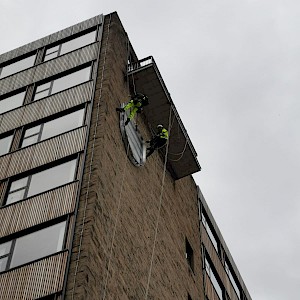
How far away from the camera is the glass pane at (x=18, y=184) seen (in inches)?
920

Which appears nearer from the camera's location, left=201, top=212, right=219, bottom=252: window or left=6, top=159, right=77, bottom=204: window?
left=6, top=159, right=77, bottom=204: window

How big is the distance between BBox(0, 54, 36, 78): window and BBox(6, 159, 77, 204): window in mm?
8932

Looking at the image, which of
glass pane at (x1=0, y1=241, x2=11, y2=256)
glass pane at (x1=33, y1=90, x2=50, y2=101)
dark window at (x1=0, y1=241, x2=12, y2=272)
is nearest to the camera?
dark window at (x1=0, y1=241, x2=12, y2=272)

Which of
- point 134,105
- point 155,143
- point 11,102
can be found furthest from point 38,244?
point 11,102

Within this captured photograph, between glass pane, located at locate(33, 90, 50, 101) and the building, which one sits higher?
glass pane, located at locate(33, 90, 50, 101)

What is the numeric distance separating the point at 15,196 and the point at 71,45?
1010 centimetres

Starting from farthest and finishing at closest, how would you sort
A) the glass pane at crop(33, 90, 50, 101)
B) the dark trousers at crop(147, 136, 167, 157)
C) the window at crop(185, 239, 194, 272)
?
1. the window at crop(185, 239, 194, 272)
2. the glass pane at crop(33, 90, 50, 101)
3. the dark trousers at crop(147, 136, 167, 157)

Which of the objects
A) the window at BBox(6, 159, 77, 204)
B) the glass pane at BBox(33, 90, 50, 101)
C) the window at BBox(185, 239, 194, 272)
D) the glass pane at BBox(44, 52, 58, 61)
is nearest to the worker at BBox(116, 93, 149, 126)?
the window at BBox(6, 159, 77, 204)

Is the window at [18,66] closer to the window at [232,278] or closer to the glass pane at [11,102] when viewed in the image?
the glass pane at [11,102]

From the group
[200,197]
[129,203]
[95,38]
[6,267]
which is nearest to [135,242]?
[129,203]

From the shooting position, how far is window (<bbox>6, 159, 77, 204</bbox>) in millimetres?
22609

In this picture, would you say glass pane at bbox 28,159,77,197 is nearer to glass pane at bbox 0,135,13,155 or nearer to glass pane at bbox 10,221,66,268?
glass pane at bbox 10,221,66,268

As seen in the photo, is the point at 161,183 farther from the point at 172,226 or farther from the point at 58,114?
the point at 58,114

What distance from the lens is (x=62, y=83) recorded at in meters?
28.2
